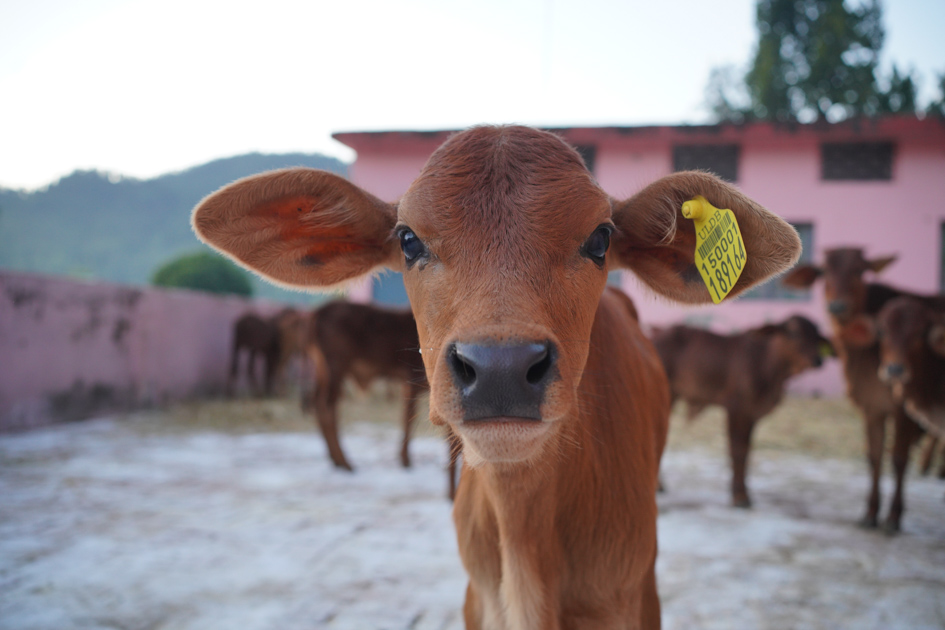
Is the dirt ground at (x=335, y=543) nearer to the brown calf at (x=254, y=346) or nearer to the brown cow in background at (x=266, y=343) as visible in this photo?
the brown calf at (x=254, y=346)

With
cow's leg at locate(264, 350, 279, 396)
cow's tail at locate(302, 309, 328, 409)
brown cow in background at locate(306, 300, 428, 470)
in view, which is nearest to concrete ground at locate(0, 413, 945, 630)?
cow's tail at locate(302, 309, 328, 409)

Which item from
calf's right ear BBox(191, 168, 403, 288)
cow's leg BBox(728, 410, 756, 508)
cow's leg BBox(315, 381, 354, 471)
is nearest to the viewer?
calf's right ear BBox(191, 168, 403, 288)

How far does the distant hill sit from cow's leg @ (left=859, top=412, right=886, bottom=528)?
31259mm

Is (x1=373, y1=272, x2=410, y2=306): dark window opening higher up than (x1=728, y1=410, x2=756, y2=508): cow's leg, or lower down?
higher up

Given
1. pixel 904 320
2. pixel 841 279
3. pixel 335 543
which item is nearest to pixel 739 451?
pixel 904 320

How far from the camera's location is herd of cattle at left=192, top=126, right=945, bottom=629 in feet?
4.43

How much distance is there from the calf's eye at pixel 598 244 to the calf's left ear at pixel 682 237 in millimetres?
172

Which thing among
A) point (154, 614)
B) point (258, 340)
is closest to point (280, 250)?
point (154, 614)

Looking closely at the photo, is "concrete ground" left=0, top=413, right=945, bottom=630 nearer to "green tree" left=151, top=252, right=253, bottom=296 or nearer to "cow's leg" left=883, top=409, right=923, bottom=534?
"cow's leg" left=883, top=409, right=923, bottom=534

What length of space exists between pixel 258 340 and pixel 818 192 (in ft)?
39.1

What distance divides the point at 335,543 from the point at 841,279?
4992 millimetres

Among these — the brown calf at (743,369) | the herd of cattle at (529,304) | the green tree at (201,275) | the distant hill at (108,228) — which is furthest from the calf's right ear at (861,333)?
the distant hill at (108,228)

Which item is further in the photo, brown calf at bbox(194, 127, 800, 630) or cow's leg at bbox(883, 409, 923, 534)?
cow's leg at bbox(883, 409, 923, 534)

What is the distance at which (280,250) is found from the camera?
224 cm
